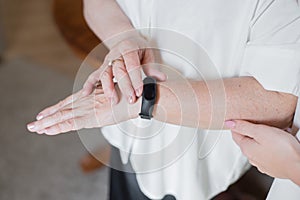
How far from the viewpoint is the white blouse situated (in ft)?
2.36

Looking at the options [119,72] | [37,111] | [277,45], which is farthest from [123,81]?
[37,111]

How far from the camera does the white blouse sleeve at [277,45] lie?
71cm

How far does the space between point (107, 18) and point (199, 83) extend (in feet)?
0.74

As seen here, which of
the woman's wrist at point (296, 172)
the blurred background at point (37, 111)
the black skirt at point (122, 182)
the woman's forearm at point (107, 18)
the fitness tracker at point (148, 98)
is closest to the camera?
the woman's wrist at point (296, 172)

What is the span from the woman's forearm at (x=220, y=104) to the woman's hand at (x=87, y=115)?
0.05 meters

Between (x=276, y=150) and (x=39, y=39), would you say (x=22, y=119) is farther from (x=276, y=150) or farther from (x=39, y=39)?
(x=276, y=150)

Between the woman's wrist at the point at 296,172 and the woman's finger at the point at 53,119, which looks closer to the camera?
the woman's wrist at the point at 296,172

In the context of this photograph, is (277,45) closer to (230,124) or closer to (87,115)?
(230,124)

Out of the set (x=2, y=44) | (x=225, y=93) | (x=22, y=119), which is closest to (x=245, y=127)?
(x=225, y=93)

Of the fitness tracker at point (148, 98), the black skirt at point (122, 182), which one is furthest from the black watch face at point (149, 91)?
the black skirt at point (122, 182)

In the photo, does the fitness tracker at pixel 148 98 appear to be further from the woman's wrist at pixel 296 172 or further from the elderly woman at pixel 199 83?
the woman's wrist at pixel 296 172

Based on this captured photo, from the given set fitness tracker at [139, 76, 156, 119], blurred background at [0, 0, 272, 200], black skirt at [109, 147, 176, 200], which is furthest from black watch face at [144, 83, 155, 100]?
blurred background at [0, 0, 272, 200]

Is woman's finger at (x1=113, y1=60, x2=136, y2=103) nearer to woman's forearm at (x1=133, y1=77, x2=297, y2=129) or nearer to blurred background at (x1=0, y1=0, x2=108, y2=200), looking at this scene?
woman's forearm at (x1=133, y1=77, x2=297, y2=129)

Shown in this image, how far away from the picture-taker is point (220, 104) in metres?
0.77
